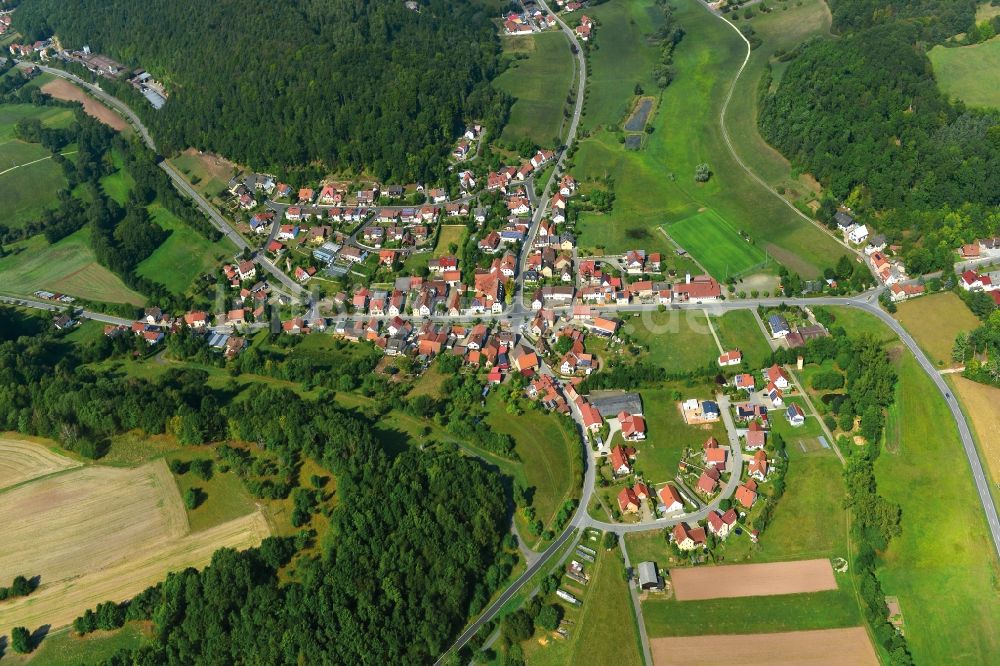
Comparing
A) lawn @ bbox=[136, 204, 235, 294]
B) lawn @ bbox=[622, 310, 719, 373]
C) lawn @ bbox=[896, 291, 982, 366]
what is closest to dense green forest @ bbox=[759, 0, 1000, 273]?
lawn @ bbox=[896, 291, 982, 366]

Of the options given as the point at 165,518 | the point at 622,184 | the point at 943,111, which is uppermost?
the point at 943,111

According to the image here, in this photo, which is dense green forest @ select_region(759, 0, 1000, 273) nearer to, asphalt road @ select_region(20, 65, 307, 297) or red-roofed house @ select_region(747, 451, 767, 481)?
red-roofed house @ select_region(747, 451, 767, 481)

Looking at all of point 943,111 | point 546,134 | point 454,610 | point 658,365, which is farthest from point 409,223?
point 943,111

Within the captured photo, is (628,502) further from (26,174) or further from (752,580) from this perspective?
(26,174)

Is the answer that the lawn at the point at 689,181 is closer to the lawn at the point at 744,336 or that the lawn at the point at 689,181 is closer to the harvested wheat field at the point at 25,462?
the lawn at the point at 744,336

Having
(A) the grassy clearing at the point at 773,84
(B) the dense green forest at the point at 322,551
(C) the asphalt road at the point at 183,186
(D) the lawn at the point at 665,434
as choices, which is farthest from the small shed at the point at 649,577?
(A) the grassy clearing at the point at 773,84

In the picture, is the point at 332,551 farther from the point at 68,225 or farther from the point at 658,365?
the point at 68,225

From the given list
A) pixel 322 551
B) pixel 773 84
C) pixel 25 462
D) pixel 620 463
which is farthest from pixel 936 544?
pixel 773 84
